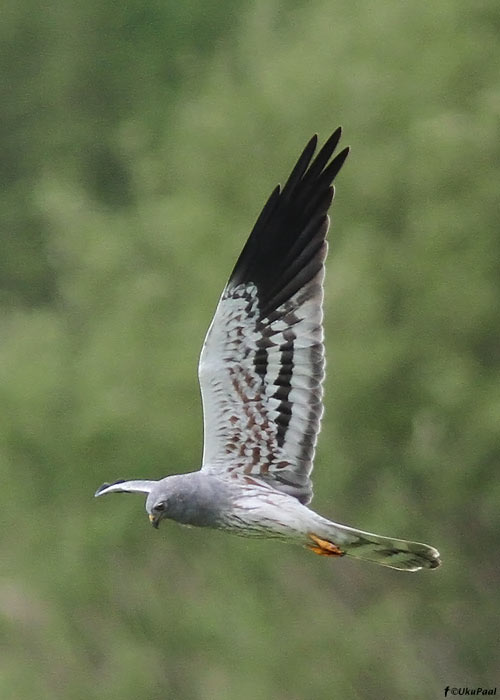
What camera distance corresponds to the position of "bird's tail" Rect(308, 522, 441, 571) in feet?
22.5

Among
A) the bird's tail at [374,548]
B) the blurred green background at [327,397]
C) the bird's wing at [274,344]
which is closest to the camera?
the bird's tail at [374,548]

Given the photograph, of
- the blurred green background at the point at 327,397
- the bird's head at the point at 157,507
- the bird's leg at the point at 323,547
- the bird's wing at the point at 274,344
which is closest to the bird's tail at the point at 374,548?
the bird's leg at the point at 323,547

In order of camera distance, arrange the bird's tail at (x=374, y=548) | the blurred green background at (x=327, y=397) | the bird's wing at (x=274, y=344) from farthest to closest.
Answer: the blurred green background at (x=327, y=397)
the bird's wing at (x=274, y=344)
the bird's tail at (x=374, y=548)

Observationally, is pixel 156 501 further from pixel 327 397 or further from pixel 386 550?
pixel 327 397

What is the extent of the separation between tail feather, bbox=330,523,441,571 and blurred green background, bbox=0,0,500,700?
5542mm

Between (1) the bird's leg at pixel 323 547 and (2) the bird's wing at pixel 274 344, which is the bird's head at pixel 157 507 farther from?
(1) the bird's leg at pixel 323 547

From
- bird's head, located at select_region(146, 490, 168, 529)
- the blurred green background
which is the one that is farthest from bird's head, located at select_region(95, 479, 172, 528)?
the blurred green background

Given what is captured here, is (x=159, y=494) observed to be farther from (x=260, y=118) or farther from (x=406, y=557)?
(x=260, y=118)

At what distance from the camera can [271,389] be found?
7098 mm

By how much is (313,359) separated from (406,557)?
96cm

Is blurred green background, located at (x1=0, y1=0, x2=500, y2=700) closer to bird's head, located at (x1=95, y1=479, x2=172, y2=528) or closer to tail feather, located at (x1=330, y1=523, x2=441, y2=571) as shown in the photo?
tail feather, located at (x1=330, y1=523, x2=441, y2=571)

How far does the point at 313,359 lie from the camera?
709 centimetres

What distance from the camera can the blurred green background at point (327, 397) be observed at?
12.9 metres

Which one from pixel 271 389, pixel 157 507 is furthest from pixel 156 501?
pixel 271 389
